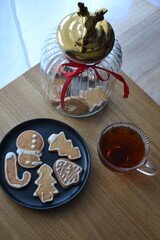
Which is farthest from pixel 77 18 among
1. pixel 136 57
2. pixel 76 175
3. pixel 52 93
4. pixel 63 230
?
pixel 136 57

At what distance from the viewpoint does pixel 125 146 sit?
704 mm

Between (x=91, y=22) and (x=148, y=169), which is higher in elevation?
(x=91, y=22)

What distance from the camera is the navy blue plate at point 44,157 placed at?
0.63 m

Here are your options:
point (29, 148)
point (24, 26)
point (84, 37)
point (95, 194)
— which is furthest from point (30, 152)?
point (24, 26)

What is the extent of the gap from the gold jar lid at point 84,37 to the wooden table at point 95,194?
0.20 metres

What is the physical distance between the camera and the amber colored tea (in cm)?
67

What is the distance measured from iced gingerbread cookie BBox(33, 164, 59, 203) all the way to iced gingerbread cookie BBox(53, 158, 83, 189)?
0.01 m

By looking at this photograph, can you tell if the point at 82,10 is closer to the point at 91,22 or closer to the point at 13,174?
the point at 91,22

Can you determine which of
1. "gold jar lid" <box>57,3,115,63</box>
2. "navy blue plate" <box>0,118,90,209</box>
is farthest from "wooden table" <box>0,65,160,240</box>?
"gold jar lid" <box>57,3,115,63</box>

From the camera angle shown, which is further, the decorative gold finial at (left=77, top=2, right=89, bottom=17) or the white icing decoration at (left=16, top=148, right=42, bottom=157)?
the white icing decoration at (left=16, top=148, right=42, bottom=157)

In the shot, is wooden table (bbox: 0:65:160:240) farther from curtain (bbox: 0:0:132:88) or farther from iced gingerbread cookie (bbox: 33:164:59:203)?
curtain (bbox: 0:0:132:88)

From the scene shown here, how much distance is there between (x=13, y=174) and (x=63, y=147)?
124 mm

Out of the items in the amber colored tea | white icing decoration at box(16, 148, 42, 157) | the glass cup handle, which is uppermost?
white icing decoration at box(16, 148, 42, 157)

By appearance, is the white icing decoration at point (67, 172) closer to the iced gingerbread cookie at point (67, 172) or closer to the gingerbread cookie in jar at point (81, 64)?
the iced gingerbread cookie at point (67, 172)
